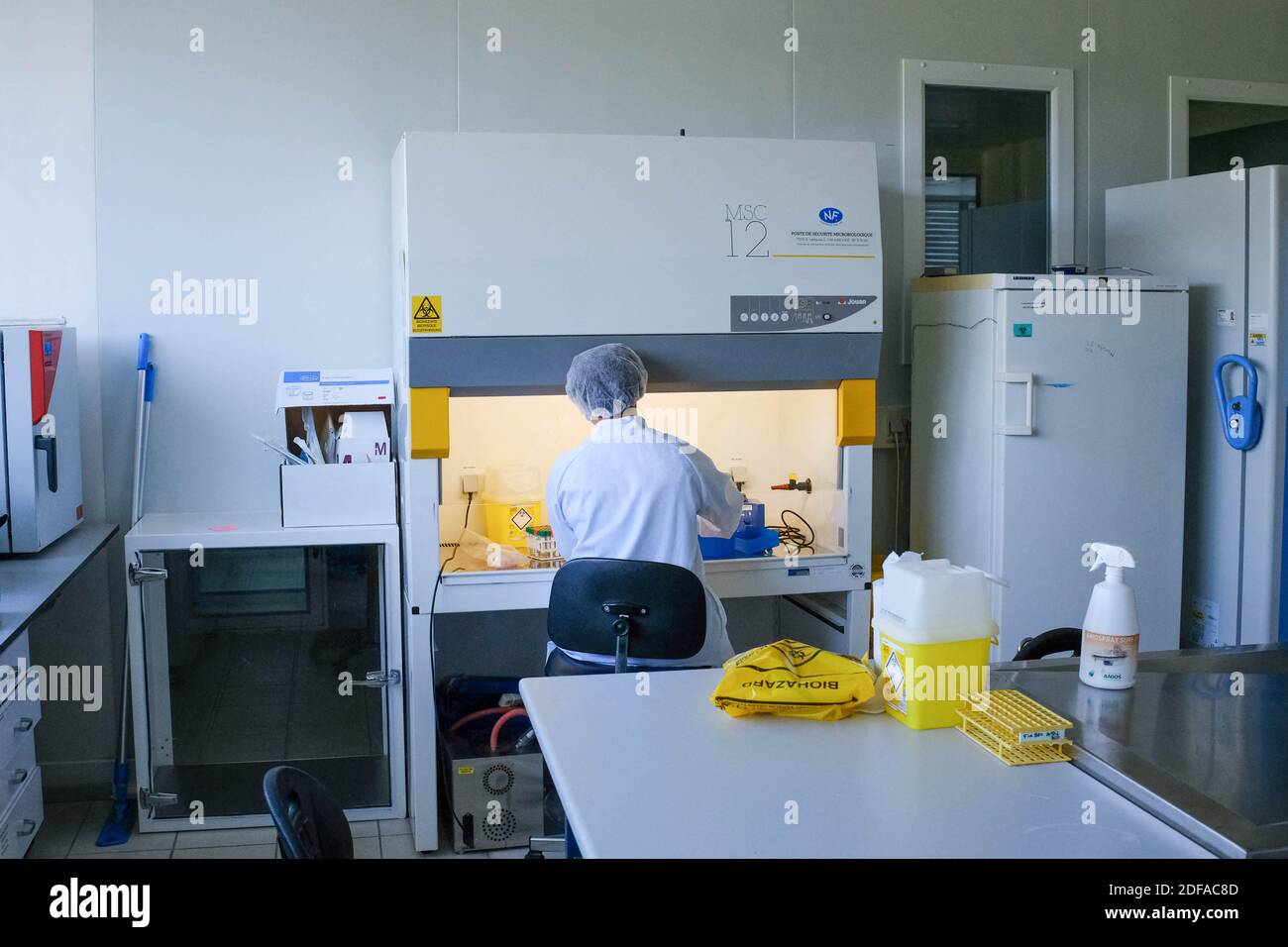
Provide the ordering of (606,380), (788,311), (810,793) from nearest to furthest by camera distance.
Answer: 1. (810,793)
2. (606,380)
3. (788,311)

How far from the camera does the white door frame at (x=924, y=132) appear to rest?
3.74m

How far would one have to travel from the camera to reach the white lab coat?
2.75m

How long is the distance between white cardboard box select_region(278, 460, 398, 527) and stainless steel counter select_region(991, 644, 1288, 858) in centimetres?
178

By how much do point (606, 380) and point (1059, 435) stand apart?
1377mm

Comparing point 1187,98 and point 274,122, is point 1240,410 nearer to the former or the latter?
point 1187,98

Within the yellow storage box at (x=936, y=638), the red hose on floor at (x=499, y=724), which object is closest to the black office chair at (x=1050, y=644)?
the yellow storage box at (x=936, y=638)

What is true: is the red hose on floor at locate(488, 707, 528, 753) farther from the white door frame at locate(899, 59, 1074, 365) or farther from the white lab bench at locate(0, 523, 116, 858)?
the white door frame at locate(899, 59, 1074, 365)

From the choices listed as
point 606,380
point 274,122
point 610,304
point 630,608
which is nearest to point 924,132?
point 610,304

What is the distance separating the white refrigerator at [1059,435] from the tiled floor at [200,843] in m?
1.59

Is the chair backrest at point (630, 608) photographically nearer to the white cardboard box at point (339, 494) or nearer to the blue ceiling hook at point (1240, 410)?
the white cardboard box at point (339, 494)

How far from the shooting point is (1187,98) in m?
4.01

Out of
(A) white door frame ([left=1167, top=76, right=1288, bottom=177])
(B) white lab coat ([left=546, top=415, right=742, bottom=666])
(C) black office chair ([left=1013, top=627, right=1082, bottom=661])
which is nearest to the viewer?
(C) black office chair ([left=1013, top=627, right=1082, bottom=661])
